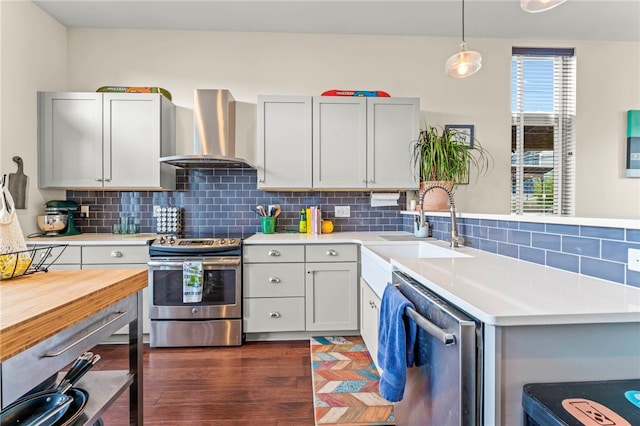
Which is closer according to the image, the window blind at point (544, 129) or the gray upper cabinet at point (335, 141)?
the gray upper cabinet at point (335, 141)

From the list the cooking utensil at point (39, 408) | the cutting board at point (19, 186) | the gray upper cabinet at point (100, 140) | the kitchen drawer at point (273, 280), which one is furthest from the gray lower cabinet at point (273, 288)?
the cutting board at point (19, 186)

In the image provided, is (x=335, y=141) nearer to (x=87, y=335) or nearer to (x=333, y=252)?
(x=333, y=252)

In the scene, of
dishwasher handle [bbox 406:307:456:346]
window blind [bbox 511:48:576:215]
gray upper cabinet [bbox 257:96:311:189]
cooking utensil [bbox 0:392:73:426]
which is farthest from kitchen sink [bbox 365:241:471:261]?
cooking utensil [bbox 0:392:73:426]

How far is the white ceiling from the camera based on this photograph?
2795 mm

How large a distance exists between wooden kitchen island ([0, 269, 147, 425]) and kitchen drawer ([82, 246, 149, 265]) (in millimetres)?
1633

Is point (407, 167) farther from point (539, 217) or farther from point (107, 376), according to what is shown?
point (107, 376)

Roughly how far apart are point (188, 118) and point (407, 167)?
2.22 metres

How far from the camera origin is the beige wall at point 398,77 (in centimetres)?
316

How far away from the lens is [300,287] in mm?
2670

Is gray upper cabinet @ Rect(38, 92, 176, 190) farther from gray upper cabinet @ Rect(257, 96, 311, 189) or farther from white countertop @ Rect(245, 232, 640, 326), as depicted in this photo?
white countertop @ Rect(245, 232, 640, 326)

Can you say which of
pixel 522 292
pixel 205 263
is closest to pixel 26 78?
pixel 205 263

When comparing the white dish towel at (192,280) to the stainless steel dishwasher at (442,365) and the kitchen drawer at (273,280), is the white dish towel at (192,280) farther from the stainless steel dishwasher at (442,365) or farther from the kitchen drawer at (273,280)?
the stainless steel dishwasher at (442,365)

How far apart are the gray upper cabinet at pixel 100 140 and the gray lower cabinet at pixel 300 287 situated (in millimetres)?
1249

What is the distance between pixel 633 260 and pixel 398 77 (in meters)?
2.74
